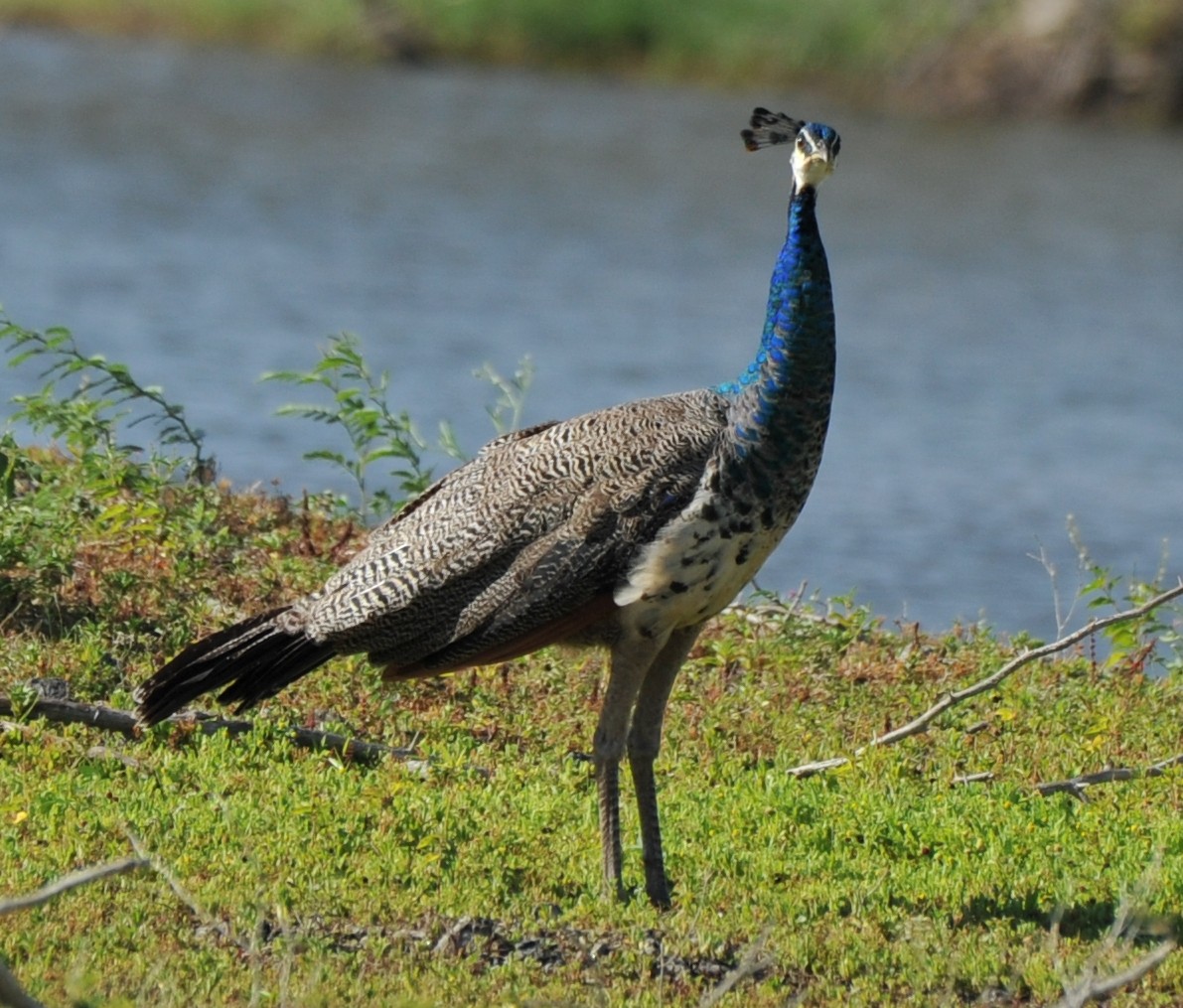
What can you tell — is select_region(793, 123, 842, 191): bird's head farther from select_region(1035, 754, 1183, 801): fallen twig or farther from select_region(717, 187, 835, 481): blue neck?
select_region(1035, 754, 1183, 801): fallen twig

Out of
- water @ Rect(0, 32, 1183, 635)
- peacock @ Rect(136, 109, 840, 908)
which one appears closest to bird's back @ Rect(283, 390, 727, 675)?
peacock @ Rect(136, 109, 840, 908)

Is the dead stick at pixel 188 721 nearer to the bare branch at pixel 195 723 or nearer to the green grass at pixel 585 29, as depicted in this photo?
the bare branch at pixel 195 723

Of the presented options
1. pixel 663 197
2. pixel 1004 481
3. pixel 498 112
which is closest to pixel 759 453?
pixel 1004 481

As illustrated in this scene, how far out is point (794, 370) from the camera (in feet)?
20.2

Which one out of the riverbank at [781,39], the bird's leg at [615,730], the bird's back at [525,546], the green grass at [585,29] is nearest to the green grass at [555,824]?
the bird's leg at [615,730]

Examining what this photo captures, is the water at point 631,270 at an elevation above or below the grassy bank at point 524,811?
above

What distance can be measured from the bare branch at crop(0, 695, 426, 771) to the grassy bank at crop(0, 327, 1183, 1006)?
36 mm

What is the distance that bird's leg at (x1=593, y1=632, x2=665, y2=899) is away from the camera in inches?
240

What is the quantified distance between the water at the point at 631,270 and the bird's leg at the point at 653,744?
19.6 feet

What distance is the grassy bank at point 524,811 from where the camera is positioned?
5.54m

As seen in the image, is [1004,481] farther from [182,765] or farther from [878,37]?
[878,37]

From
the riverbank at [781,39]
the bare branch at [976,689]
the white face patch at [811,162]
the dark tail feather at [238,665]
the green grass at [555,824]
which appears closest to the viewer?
the green grass at [555,824]

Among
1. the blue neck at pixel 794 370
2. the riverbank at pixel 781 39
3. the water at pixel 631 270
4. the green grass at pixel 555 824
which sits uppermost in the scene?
the riverbank at pixel 781 39

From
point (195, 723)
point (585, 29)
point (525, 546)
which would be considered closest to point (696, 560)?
point (525, 546)
